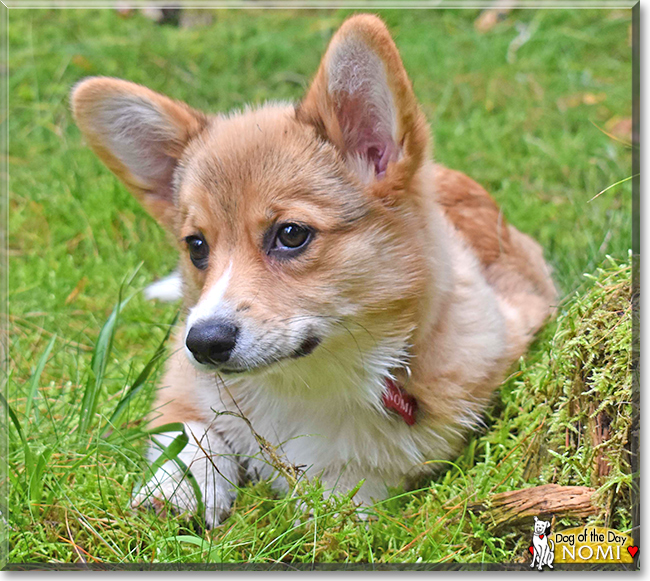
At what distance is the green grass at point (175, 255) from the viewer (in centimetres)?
249

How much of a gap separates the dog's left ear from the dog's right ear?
622mm

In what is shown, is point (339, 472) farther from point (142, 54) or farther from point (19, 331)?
point (142, 54)

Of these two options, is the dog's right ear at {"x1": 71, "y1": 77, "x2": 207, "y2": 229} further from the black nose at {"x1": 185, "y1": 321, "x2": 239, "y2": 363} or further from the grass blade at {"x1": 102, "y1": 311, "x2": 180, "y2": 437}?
the black nose at {"x1": 185, "y1": 321, "x2": 239, "y2": 363}

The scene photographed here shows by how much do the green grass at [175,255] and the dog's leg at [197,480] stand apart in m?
0.07

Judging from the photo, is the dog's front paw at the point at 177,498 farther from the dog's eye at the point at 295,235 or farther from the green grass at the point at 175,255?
the dog's eye at the point at 295,235

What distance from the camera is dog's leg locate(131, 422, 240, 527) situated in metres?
2.71

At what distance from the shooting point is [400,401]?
2.81m

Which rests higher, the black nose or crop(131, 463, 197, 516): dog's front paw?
the black nose

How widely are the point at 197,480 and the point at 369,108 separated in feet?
5.38

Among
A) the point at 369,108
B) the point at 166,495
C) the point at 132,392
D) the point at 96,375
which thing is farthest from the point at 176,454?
the point at 369,108

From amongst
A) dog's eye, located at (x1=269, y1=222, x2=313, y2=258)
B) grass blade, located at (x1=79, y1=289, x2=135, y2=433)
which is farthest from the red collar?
grass blade, located at (x1=79, y1=289, x2=135, y2=433)

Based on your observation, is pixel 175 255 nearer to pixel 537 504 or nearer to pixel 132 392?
pixel 132 392

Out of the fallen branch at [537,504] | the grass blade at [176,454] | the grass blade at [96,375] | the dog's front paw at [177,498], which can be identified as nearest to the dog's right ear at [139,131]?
the grass blade at [96,375]

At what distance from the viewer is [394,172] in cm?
262
